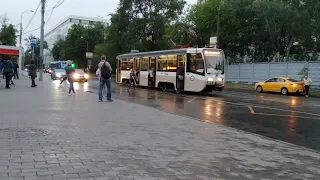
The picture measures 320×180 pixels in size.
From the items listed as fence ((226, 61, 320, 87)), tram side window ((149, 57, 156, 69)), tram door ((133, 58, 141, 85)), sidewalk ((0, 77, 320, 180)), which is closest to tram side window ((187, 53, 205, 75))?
tram side window ((149, 57, 156, 69))

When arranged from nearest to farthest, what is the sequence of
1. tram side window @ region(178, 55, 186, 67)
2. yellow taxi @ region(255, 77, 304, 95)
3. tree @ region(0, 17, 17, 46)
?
tram side window @ region(178, 55, 186, 67) < yellow taxi @ region(255, 77, 304, 95) < tree @ region(0, 17, 17, 46)

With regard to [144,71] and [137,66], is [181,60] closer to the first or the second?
[144,71]

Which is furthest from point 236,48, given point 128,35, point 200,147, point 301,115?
point 200,147

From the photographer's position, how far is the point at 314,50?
43781mm

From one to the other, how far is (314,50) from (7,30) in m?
38.3

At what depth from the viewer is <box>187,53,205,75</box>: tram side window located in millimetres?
24719

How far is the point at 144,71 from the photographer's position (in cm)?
3158

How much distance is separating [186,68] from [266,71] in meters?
17.6

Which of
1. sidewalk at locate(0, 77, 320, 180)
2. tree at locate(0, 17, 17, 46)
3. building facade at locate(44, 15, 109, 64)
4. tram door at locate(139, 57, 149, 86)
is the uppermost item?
building facade at locate(44, 15, 109, 64)

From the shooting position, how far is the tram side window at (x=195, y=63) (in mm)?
24719

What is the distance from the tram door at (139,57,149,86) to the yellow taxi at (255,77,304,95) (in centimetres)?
973

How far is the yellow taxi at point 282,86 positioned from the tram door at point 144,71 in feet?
31.9

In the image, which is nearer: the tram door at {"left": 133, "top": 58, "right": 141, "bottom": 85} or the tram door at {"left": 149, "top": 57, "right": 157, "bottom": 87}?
the tram door at {"left": 149, "top": 57, "right": 157, "bottom": 87}

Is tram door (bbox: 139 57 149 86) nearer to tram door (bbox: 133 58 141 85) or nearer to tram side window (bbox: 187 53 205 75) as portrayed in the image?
tram door (bbox: 133 58 141 85)
